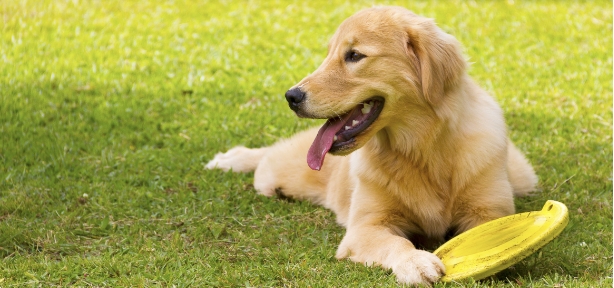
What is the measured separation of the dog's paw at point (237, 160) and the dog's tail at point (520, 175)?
217 centimetres

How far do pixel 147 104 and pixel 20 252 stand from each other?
3644 mm

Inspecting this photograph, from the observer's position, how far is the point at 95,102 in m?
8.42

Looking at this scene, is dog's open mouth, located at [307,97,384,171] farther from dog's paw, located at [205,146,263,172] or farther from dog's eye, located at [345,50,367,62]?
dog's paw, located at [205,146,263,172]

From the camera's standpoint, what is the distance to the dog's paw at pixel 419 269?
13.3 feet

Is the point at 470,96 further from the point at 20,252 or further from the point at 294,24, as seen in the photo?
the point at 294,24

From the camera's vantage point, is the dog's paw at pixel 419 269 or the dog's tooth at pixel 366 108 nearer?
the dog's paw at pixel 419 269

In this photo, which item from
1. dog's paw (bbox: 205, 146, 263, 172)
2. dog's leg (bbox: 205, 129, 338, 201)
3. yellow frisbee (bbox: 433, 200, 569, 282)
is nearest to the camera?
yellow frisbee (bbox: 433, 200, 569, 282)

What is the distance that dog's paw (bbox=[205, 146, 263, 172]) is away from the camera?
689cm

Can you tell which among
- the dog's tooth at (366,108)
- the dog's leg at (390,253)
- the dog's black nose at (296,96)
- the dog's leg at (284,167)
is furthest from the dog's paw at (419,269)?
the dog's leg at (284,167)

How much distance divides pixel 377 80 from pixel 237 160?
2.58 metres

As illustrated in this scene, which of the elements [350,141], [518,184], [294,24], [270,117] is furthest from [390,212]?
[294,24]

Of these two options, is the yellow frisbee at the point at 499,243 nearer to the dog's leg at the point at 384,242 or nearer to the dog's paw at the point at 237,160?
the dog's leg at the point at 384,242

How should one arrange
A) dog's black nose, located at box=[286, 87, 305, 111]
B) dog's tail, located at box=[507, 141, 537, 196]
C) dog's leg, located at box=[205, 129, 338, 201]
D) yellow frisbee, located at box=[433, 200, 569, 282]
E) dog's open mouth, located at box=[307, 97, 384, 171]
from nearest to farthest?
yellow frisbee, located at box=[433, 200, 569, 282] → dog's black nose, located at box=[286, 87, 305, 111] → dog's open mouth, located at box=[307, 97, 384, 171] → dog's tail, located at box=[507, 141, 537, 196] → dog's leg, located at box=[205, 129, 338, 201]

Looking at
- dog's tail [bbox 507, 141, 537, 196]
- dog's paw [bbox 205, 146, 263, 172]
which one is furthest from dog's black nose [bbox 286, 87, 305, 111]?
dog's paw [bbox 205, 146, 263, 172]
